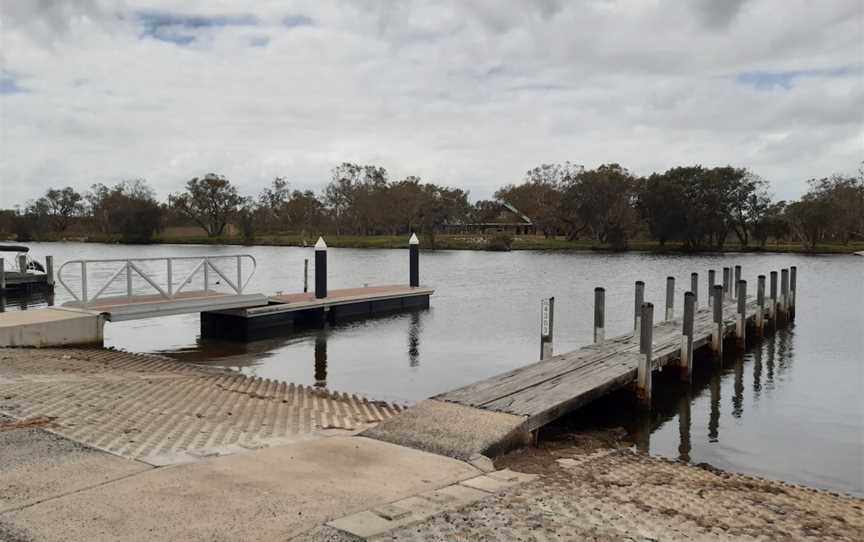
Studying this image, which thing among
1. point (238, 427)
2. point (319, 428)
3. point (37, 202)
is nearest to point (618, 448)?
point (319, 428)

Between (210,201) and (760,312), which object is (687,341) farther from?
(210,201)

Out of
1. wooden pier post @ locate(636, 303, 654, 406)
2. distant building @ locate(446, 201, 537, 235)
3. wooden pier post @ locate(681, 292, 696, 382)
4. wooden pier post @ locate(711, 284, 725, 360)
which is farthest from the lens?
distant building @ locate(446, 201, 537, 235)

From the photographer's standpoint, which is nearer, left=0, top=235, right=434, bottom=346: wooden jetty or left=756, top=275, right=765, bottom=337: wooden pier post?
left=0, top=235, right=434, bottom=346: wooden jetty

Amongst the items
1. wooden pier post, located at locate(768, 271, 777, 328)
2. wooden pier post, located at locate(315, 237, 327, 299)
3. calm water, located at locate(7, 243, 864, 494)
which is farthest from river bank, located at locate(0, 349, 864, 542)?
wooden pier post, located at locate(768, 271, 777, 328)

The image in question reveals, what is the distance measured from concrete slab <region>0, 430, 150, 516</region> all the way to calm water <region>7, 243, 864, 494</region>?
720cm

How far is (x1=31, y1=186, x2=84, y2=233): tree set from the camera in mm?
124562

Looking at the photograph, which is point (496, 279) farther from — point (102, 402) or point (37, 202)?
point (37, 202)

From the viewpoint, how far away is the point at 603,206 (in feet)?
294

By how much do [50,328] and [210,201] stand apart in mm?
107676

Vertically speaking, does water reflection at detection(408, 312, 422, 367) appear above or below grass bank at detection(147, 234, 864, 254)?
below

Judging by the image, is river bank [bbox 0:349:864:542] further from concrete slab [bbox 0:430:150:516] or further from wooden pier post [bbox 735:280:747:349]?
wooden pier post [bbox 735:280:747:349]

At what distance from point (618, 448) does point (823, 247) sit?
80071 mm

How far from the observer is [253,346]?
18906 millimetres

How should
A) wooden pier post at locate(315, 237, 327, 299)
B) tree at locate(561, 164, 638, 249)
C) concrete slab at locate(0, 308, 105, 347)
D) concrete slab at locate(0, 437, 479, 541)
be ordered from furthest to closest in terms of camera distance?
tree at locate(561, 164, 638, 249)
wooden pier post at locate(315, 237, 327, 299)
concrete slab at locate(0, 308, 105, 347)
concrete slab at locate(0, 437, 479, 541)
